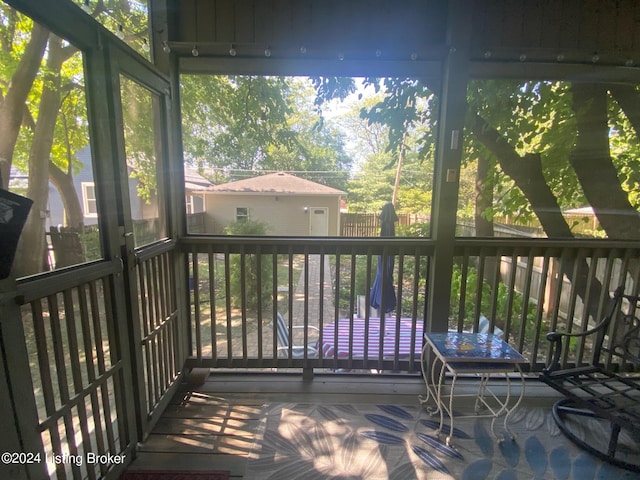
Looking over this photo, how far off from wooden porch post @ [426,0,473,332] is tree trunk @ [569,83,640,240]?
3.36 feet

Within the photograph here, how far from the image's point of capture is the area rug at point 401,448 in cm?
150

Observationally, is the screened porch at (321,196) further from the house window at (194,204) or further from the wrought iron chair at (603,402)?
the wrought iron chair at (603,402)

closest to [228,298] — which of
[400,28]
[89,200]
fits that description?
[89,200]

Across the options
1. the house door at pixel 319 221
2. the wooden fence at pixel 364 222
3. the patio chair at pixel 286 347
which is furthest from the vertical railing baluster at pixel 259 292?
the wooden fence at pixel 364 222

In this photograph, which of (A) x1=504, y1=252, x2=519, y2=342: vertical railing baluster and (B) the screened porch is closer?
(B) the screened porch

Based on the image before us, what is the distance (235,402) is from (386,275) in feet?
4.42

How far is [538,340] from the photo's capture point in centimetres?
222

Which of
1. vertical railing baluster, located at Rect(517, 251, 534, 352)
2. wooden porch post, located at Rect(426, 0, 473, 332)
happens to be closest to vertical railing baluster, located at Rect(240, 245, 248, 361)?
wooden porch post, located at Rect(426, 0, 473, 332)

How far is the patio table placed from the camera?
2225mm

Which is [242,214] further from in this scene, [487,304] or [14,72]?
[487,304]

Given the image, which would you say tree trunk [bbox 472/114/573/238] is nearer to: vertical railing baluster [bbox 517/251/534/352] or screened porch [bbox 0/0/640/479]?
screened porch [bbox 0/0/640/479]

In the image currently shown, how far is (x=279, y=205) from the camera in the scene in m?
2.13

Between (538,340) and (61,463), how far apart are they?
9.24ft

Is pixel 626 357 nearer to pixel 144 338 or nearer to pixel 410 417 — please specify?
pixel 410 417
